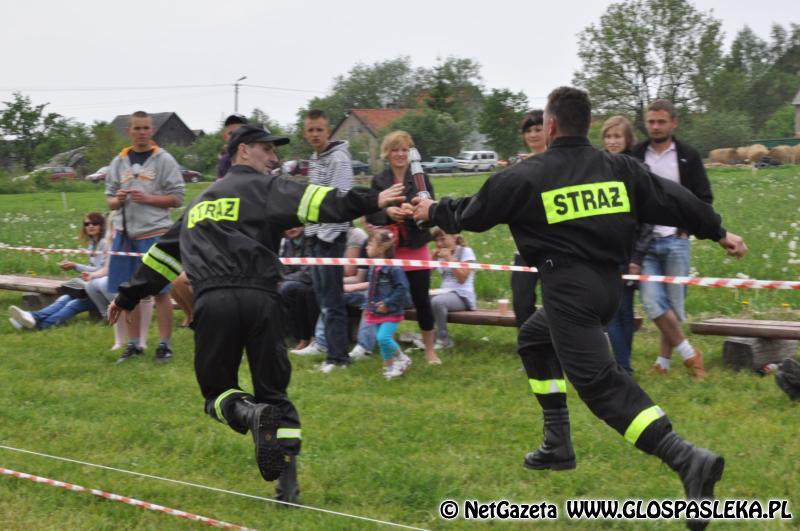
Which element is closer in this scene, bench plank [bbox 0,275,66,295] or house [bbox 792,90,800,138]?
bench plank [bbox 0,275,66,295]

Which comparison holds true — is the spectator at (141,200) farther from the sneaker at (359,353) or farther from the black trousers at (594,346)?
the black trousers at (594,346)

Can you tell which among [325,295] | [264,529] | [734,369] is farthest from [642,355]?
[264,529]

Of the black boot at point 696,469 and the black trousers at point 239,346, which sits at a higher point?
the black trousers at point 239,346

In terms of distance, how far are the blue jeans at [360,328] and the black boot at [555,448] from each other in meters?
3.58

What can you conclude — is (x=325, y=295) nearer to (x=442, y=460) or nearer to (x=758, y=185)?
(x=442, y=460)

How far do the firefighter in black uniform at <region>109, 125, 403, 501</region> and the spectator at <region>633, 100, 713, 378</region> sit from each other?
294 cm

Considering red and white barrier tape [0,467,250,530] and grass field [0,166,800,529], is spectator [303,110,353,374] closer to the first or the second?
grass field [0,166,800,529]

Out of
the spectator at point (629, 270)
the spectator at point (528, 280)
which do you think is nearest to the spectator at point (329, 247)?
the spectator at point (528, 280)

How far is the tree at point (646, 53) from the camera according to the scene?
69.6m

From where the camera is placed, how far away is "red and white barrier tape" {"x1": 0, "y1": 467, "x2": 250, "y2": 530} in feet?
16.4

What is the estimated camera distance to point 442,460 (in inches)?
237

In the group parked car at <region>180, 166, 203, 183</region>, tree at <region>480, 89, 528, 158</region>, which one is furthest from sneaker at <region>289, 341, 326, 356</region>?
tree at <region>480, 89, 528, 158</region>

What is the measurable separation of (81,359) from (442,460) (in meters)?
4.82

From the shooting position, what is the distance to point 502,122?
69500 millimetres
